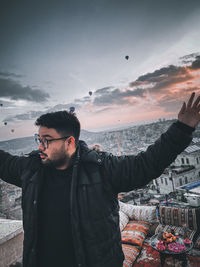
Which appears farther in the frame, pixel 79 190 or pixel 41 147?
pixel 41 147

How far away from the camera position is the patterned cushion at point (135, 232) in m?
4.75

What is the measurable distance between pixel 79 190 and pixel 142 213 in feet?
18.2

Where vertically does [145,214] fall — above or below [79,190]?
below

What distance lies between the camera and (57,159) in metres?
1.50

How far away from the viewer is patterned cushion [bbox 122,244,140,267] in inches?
152

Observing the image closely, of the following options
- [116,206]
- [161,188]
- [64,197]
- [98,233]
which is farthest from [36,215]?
[161,188]

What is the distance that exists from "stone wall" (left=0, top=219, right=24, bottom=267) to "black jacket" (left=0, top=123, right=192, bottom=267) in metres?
1.08

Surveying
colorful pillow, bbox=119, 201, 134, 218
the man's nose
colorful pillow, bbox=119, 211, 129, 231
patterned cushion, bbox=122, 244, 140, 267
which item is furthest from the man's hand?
colorful pillow, bbox=119, 201, 134, 218

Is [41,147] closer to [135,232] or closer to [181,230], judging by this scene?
[135,232]

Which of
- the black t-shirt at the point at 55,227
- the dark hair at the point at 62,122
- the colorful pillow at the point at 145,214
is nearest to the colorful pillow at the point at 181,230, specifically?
the colorful pillow at the point at 145,214

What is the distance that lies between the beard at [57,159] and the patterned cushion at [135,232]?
4.56 metres

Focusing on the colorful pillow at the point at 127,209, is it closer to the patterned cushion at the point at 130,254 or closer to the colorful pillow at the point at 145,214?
the colorful pillow at the point at 145,214

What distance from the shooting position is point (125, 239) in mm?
Answer: 4832

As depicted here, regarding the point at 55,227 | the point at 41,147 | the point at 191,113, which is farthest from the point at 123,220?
the point at 191,113
